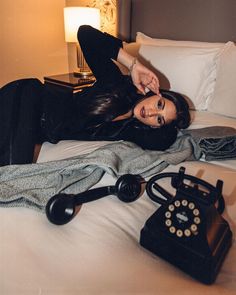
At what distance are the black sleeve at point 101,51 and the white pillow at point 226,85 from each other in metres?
0.51

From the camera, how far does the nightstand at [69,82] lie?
2.11m

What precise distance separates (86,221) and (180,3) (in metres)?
1.57

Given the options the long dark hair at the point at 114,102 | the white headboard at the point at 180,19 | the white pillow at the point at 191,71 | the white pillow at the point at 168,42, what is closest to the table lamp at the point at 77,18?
the white headboard at the point at 180,19

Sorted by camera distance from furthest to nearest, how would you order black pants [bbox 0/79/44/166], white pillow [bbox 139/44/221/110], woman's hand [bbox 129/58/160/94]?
white pillow [bbox 139/44/221/110] < woman's hand [bbox 129/58/160/94] < black pants [bbox 0/79/44/166]

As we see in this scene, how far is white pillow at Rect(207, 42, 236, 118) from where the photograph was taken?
146cm

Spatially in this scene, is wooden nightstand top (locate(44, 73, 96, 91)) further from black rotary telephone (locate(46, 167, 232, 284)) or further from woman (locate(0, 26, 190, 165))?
black rotary telephone (locate(46, 167, 232, 284))

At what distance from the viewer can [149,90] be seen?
1351 mm

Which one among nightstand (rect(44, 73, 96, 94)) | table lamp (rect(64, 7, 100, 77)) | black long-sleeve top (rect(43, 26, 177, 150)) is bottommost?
nightstand (rect(44, 73, 96, 94))

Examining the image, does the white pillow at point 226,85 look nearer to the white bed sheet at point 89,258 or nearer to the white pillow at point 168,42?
the white pillow at point 168,42

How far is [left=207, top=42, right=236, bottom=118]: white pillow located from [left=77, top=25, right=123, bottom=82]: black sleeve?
0.51m

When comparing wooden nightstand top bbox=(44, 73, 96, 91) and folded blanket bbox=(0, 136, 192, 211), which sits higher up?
folded blanket bbox=(0, 136, 192, 211)

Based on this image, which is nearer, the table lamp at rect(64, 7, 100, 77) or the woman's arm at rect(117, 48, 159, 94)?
the woman's arm at rect(117, 48, 159, 94)

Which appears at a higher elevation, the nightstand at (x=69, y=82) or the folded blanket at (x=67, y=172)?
the folded blanket at (x=67, y=172)

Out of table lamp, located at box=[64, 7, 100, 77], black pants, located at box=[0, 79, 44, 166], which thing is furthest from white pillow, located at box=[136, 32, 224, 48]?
black pants, located at box=[0, 79, 44, 166]
